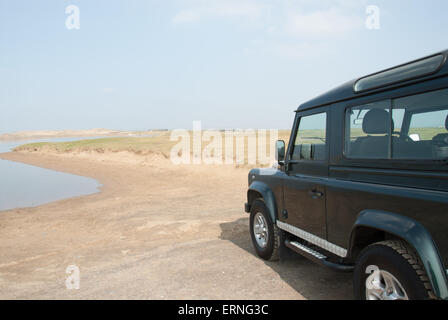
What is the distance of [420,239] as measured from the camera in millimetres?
2488

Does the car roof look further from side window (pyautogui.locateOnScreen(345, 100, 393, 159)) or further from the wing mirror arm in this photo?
the wing mirror arm

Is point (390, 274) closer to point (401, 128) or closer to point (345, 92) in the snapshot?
point (401, 128)

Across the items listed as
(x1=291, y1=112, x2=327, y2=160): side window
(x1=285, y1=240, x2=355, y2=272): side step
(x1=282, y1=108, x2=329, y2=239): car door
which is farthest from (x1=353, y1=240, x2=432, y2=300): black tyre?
(x1=291, y1=112, x2=327, y2=160): side window

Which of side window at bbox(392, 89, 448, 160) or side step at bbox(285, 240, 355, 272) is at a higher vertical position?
side window at bbox(392, 89, 448, 160)

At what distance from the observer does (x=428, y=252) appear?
2.43m

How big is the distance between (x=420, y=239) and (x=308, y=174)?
1769mm

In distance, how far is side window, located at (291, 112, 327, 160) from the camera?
4.02 metres

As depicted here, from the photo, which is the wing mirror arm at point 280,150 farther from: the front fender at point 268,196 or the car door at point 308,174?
the front fender at point 268,196

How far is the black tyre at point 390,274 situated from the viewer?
250cm

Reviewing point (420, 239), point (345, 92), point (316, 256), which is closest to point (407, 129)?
point (345, 92)

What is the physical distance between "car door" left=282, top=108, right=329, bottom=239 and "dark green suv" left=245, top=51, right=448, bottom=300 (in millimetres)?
12

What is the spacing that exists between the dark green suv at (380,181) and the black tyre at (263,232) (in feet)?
1.79
